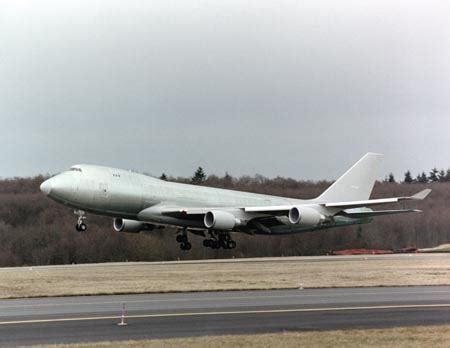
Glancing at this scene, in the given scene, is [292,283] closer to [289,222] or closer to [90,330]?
[90,330]

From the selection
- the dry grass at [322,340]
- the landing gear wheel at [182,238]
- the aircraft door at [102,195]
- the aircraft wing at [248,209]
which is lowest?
the dry grass at [322,340]

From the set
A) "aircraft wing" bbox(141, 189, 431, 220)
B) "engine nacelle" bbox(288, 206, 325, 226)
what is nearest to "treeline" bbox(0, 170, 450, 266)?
"aircraft wing" bbox(141, 189, 431, 220)

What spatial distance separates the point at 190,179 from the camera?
325 ft

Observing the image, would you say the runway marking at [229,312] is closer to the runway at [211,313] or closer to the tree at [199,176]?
the runway at [211,313]

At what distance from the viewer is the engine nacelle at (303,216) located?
5019 centimetres

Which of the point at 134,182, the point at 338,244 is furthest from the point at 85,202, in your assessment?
the point at 338,244

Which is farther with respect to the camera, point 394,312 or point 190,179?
point 190,179

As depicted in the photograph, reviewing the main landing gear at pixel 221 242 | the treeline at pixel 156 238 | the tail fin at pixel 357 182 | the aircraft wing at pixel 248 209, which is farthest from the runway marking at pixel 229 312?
the treeline at pixel 156 238

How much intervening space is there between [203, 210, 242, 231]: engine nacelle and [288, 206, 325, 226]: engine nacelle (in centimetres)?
399

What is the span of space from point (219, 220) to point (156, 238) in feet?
84.5

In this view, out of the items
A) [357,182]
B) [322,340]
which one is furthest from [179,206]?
[322,340]

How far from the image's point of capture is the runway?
16125mm

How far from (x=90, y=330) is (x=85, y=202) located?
30.8m

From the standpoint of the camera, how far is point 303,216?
50.2 metres
